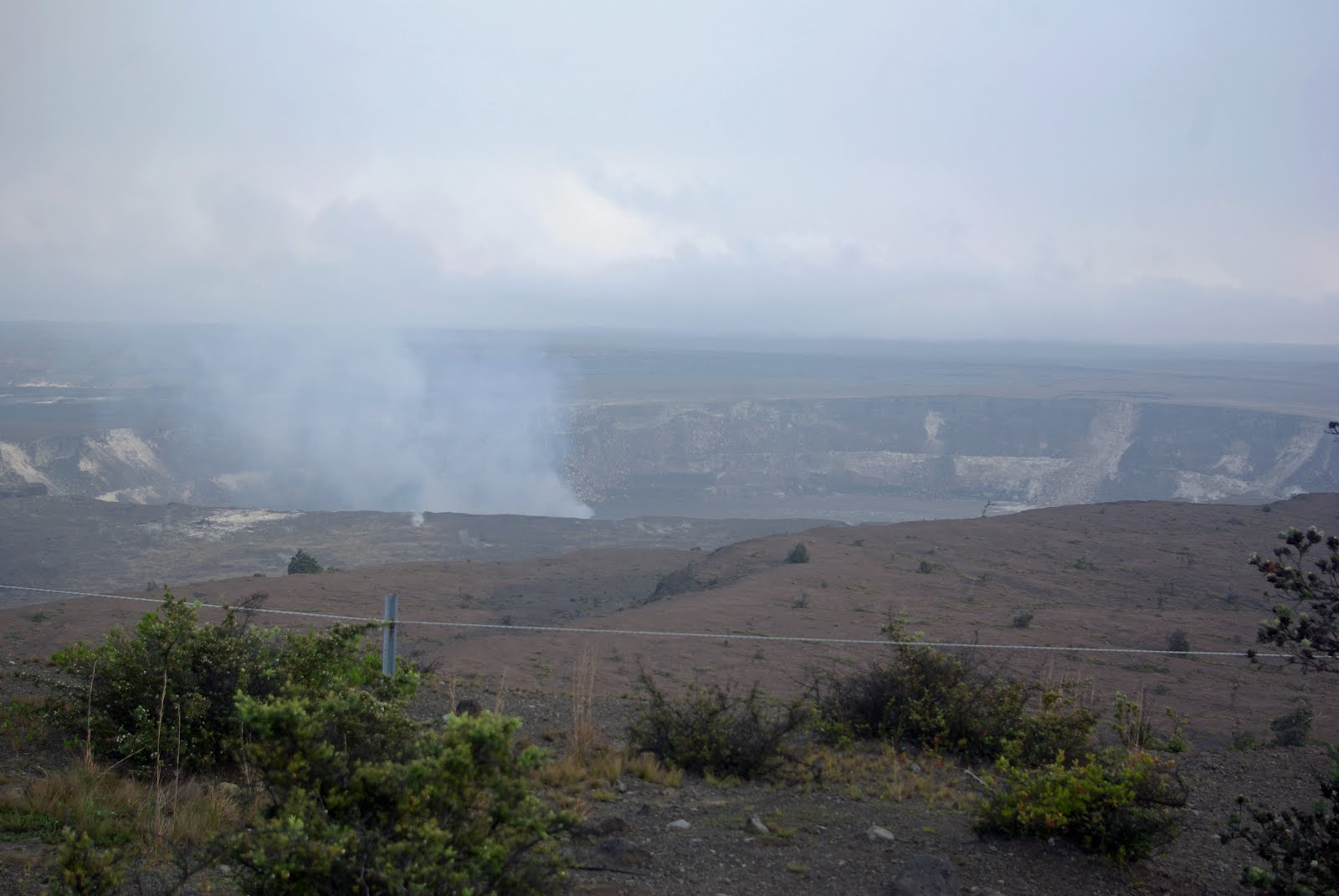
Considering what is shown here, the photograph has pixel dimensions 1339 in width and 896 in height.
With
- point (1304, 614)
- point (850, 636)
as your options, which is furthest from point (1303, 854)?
point (850, 636)

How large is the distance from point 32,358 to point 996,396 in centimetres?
10048

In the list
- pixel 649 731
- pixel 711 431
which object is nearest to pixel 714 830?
pixel 649 731

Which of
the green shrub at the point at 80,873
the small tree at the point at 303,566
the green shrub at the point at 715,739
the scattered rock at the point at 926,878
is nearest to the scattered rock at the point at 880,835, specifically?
the scattered rock at the point at 926,878

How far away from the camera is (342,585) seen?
949 inches

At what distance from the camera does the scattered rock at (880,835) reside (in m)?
5.70

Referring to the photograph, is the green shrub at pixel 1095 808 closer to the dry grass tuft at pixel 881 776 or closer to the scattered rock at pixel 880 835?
the scattered rock at pixel 880 835

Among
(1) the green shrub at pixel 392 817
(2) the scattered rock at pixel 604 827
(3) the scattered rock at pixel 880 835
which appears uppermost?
(1) the green shrub at pixel 392 817

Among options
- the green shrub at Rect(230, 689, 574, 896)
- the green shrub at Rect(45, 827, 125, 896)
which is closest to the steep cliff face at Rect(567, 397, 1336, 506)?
the green shrub at Rect(230, 689, 574, 896)

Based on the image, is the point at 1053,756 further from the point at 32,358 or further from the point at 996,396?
the point at 32,358

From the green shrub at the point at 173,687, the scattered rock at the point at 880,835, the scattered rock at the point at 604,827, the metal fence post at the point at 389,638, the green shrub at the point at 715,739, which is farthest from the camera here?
the green shrub at the point at 715,739

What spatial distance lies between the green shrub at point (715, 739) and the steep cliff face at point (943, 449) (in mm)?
62188

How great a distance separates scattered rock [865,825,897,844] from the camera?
570cm

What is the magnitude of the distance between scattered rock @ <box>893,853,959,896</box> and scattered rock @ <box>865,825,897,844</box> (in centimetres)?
47

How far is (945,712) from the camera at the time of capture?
8.42 meters
